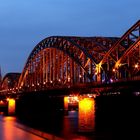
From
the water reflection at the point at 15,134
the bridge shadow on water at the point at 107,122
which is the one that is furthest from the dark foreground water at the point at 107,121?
the water reflection at the point at 15,134

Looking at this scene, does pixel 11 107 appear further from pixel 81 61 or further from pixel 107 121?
pixel 107 121

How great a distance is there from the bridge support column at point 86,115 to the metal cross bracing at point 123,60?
5.60 metres

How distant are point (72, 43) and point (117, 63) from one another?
98.0 ft

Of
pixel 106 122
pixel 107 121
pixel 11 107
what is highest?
pixel 11 107

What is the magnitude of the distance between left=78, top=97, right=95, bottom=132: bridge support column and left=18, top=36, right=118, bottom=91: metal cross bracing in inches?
726

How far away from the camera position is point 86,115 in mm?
68000

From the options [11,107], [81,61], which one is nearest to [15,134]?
[81,61]

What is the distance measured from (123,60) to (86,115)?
53.8 ft

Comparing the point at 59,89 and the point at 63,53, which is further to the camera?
the point at 63,53

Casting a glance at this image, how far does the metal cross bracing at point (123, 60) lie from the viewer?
75.1 metres

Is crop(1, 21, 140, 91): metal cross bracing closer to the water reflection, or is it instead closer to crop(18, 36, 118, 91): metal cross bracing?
crop(18, 36, 118, 91): metal cross bracing

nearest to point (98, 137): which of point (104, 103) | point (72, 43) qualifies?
point (104, 103)

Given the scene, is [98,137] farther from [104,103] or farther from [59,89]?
[104,103]

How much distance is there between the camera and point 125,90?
6506 centimetres
